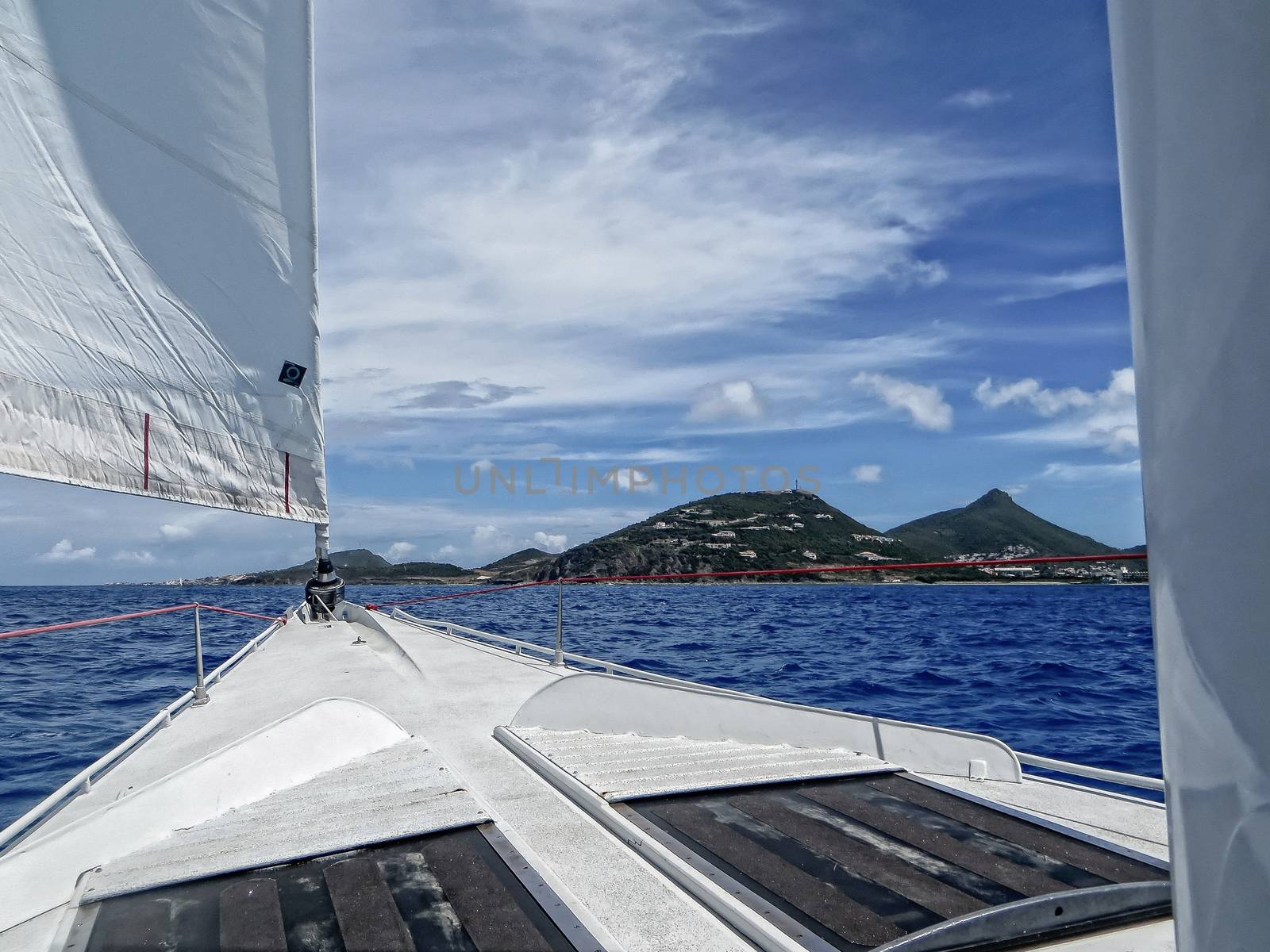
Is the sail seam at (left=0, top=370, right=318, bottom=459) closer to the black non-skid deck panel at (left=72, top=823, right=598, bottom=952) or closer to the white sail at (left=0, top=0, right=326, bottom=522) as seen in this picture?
the white sail at (left=0, top=0, right=326, bottom=522)

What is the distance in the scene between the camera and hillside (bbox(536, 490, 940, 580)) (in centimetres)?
5078

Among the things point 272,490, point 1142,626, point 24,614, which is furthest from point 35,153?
point 24,614

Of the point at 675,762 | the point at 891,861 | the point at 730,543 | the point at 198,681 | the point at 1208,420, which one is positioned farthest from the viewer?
the point at 730,543

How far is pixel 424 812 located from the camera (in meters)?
3.29

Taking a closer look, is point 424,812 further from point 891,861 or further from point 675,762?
point 891,861

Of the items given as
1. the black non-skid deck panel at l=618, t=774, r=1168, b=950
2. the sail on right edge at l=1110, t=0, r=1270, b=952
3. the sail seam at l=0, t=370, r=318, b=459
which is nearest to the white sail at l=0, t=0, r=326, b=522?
the sail seam at l=0, t=370, r=318, b=459

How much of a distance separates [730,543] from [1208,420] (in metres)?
54.4

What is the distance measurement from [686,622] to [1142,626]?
12964 millimetres

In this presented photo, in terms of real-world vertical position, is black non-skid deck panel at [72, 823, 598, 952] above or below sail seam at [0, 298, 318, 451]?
below

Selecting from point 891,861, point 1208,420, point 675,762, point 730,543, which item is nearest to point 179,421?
point 675,762

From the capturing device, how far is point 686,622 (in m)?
23.2

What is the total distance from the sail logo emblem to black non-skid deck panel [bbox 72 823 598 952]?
16.3 ft

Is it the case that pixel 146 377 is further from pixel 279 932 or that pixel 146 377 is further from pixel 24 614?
pixel 24 614

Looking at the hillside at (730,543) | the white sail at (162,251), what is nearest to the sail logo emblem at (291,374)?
the white sail at (162,251)
